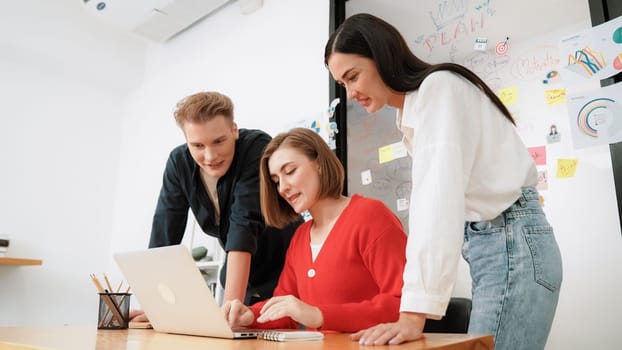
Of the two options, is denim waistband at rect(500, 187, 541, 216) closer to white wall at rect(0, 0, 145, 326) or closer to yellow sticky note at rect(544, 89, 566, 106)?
yellow sticky note at rect(544, 89, 566, 106)

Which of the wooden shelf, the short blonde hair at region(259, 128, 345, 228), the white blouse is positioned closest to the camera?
the white blouse

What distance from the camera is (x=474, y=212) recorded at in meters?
0.88

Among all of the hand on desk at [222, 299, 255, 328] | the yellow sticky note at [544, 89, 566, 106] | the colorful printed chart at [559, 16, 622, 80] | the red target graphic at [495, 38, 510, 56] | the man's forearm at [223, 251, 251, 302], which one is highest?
the red target graphic at [495, 38, 510, 56]

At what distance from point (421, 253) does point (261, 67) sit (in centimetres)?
216

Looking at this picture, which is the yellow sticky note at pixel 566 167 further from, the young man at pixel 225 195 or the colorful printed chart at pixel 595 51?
the young man at pixel 225 195

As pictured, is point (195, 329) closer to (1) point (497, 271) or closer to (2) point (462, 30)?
(1) point (497, 271)

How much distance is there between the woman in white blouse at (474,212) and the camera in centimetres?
76

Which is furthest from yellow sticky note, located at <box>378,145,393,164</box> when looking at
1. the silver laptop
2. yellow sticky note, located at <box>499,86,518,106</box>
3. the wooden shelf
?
the wooden shelf

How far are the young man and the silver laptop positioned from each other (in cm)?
34

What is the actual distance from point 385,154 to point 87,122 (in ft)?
7.92

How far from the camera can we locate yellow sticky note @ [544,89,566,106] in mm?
1562

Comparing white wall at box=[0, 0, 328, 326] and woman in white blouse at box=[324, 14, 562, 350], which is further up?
white wall at box=[0, 0, 328, 326]

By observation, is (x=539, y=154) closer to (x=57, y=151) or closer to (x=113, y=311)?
(x=113, y=311)

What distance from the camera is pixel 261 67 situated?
2750 mm
